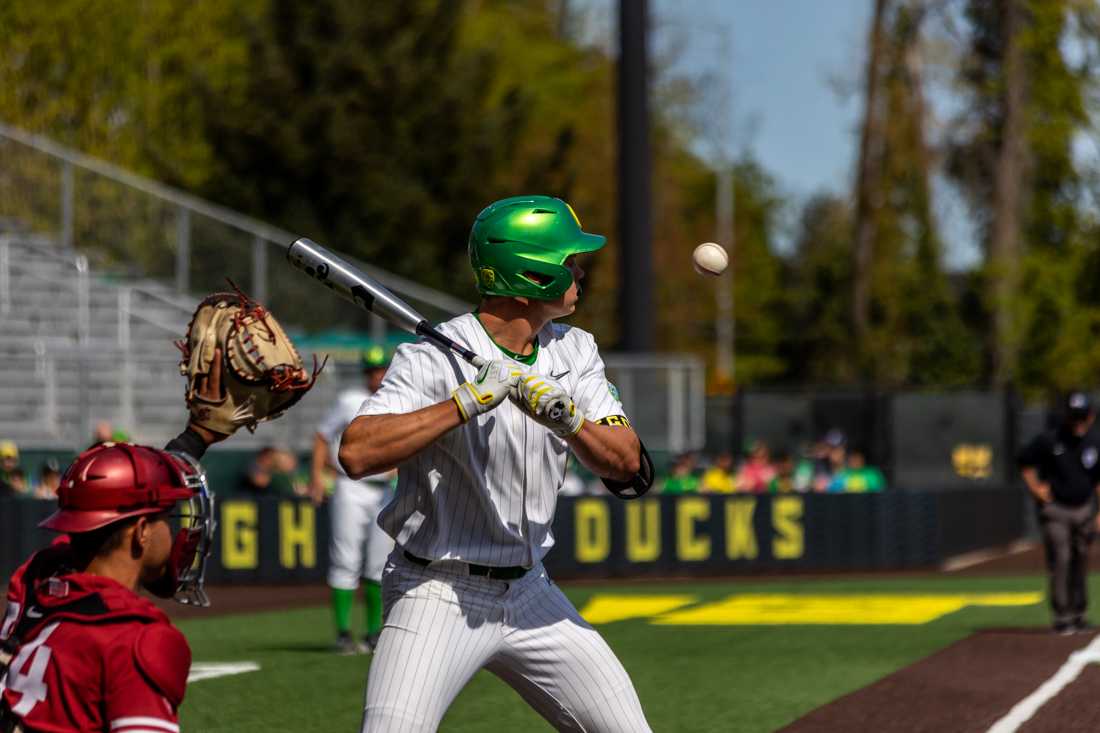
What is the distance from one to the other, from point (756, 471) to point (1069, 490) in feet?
35.2

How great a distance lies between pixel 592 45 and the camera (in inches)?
2379

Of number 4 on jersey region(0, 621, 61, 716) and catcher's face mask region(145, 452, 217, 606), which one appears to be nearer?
number 4 on jersey region(0, 621, 61, 716)

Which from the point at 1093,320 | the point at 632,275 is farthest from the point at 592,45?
the point at 632,275

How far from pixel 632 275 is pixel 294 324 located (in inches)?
196

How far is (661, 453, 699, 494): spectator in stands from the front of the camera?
22656 millimetres

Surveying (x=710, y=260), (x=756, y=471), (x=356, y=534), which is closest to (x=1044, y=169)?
(x=756, y=471)

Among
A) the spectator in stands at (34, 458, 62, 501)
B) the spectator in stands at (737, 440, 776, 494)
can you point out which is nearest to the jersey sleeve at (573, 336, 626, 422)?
the spectator in stands at (34, 458, 62, 501)

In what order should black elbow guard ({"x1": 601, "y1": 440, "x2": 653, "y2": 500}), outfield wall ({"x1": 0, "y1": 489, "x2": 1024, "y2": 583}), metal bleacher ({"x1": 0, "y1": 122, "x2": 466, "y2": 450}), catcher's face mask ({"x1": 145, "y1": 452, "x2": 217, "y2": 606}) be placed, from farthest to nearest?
metal bleacher ({"x1": 0, "y1": 122, "x2": 466, "y2": 450}), outfield wall ({"x1": 0, "y1": 489, "x2": 1024, "y2": 583}), black elbow guard ({"x1": 601, "y1": 440, "x2": 653, "y2": 500}), catcher's face mask ({"x1": 145, "y1": 452, "x2": 217, "y2": 606})

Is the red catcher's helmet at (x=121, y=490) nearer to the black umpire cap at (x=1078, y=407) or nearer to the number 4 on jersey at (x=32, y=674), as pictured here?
the number 4 on jersey at (x=32, y=674)

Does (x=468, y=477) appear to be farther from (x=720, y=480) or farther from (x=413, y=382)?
(x=720, y=480)

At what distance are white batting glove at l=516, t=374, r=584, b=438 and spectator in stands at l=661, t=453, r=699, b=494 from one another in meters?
17.3

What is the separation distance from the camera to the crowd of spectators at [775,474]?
75.3 feet

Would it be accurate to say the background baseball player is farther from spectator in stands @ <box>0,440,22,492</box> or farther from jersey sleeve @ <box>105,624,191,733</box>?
spectator in stands @ <box>0,440,22,492</box>

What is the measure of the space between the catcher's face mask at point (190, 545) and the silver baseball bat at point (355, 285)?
0.85 m
